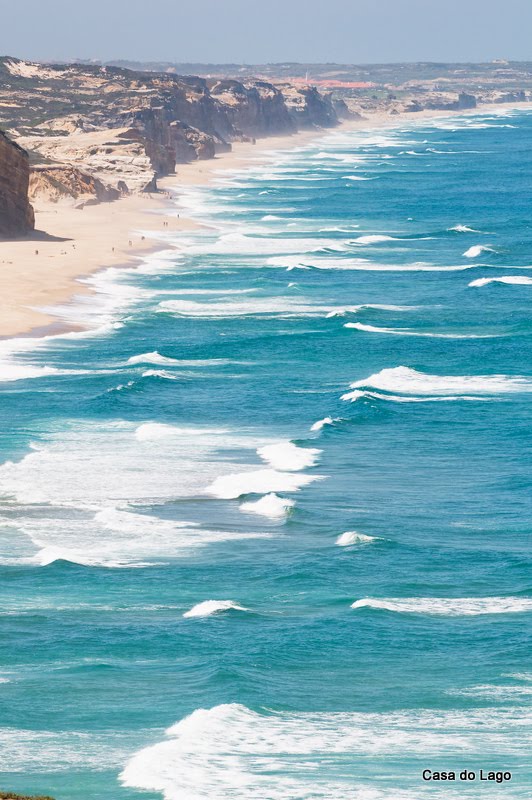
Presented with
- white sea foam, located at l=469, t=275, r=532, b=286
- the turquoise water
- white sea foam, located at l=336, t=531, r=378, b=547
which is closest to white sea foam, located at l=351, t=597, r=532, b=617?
the turquoise water

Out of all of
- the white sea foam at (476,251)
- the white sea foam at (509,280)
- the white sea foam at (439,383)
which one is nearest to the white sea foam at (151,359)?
the white sea foam at (439,383)

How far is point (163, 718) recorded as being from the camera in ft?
107

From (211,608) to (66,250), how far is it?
6685 centimetres

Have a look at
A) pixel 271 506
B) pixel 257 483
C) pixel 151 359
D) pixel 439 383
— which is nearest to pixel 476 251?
pixel 439 383

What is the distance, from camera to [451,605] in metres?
39.8

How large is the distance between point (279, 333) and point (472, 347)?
1016cm

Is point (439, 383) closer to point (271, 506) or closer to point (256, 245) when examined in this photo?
point (271, 506)

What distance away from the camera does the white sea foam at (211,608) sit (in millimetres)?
38875

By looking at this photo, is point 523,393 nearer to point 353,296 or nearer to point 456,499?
point 456,499

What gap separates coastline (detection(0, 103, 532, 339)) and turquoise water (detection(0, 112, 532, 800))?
8.26ft

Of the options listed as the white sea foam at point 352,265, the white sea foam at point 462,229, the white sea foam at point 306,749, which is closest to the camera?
the white sea foam at point 306,749

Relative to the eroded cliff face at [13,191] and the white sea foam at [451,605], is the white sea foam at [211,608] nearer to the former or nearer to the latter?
the white sea foam at [451,605]

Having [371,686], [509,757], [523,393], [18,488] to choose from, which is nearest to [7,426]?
[18,488]

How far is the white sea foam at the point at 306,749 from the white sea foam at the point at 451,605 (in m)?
6.28
